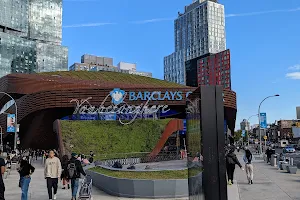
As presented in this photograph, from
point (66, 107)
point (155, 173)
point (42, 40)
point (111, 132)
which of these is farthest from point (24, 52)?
point (155, 173)

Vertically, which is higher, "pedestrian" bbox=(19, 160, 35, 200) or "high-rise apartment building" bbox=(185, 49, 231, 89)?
"high-rise apartment building" bbox=(185, 49, 231, 89)

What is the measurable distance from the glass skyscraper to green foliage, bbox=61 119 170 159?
4324 inches

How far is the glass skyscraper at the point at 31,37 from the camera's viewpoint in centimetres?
14412

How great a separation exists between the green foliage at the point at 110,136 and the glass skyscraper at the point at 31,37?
109826 mm

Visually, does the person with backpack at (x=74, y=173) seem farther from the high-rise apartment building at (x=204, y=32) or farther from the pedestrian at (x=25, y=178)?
the high-rise apartment building at (x=204, y=32)

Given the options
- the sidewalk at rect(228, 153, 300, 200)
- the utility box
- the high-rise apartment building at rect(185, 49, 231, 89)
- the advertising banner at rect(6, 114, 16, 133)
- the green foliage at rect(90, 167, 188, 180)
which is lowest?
the sidewalk at rect(228, 153, 300, 200)

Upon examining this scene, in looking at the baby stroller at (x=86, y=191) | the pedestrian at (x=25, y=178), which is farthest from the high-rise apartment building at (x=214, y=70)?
the pedestrian at (x=25, y=178)

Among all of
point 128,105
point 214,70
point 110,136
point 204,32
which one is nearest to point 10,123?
point 110,136

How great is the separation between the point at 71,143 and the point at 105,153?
4.11 m

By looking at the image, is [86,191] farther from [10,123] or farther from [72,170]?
[10,123]

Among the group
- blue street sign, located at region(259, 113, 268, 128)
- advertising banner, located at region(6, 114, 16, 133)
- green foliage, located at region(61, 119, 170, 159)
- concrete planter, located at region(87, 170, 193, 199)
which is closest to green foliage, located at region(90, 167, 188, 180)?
Result: concrete planter, located at region(87, 170, 193, 199)

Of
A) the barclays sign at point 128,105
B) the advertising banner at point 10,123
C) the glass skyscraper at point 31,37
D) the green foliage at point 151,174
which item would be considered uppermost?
the glass skyscraper at point 31,37

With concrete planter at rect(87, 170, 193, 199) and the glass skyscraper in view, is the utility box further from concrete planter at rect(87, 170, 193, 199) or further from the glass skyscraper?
the glass skyscraper

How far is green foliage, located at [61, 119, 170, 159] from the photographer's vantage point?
41406 mm
